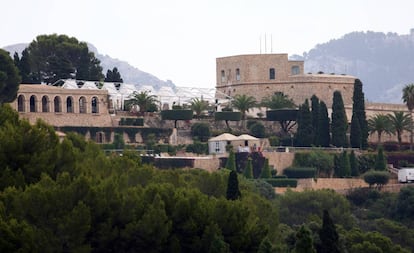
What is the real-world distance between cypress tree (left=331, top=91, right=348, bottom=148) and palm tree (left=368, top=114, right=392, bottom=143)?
11.8 feet

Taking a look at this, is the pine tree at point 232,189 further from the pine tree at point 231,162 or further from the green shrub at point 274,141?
the green shrub at point 274,141

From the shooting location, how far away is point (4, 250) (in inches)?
1644

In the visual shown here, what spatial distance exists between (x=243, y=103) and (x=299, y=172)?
8874mm

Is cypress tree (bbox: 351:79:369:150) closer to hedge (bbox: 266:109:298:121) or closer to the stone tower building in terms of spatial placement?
hedge (bbox: 266:109:298:121)

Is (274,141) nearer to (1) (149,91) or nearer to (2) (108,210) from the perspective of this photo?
(1) (149,91)

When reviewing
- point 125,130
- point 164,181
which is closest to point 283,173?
point 125,130

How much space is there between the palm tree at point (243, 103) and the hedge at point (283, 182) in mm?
9739

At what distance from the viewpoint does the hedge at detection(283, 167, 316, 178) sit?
261 feet

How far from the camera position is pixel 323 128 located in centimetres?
8294

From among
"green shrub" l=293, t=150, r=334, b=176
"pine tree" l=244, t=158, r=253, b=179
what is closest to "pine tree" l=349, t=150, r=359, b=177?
"green shrub" l=293, t=150, r=334, b=176

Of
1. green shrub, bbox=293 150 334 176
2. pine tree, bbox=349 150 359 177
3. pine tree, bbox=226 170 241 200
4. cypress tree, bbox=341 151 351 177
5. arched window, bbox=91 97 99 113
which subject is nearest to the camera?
pine tree, bbox=226 170 241 200

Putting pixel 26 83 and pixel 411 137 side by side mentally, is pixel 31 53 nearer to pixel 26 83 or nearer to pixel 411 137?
pixel 26 83

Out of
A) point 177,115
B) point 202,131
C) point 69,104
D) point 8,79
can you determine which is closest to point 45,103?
point 69,104

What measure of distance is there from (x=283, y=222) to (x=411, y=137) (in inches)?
825
